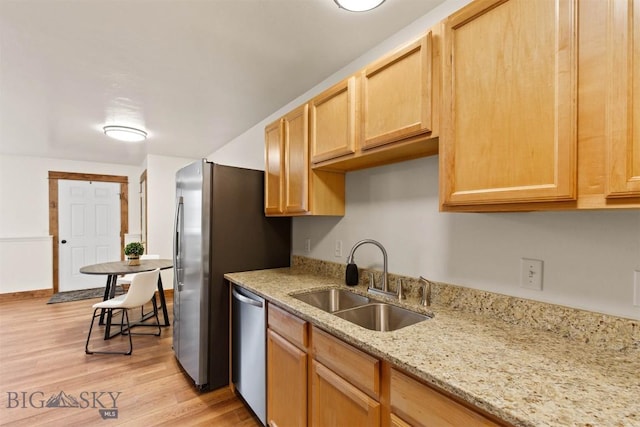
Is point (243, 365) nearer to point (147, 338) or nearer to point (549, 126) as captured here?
point (147, 338)

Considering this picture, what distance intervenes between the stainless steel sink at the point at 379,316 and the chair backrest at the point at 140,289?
7.53 ft

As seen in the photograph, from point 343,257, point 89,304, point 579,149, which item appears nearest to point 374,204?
point 343,257

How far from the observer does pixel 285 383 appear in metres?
1.61

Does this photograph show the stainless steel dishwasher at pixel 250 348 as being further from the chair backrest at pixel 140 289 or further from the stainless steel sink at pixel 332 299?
the chair backrest at pixel 140 289

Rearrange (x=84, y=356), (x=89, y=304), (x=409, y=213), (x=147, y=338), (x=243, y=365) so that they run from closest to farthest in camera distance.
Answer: (x=409, y=213), (x=243, y=365), (x=84, y=356), (x=147, y=338), (x=89, y=304)

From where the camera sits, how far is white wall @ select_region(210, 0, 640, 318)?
104 centimetres

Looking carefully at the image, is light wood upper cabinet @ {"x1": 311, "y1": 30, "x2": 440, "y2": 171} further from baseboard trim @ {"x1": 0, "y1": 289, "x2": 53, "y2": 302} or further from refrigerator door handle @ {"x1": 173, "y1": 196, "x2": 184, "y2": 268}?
baseboard trim @ {"x1": 0, "y1": 289, "x2": 53, "y2": 302}

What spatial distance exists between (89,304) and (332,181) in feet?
14.9

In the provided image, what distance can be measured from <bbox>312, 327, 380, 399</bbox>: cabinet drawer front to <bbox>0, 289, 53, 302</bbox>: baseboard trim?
5861 millimetres

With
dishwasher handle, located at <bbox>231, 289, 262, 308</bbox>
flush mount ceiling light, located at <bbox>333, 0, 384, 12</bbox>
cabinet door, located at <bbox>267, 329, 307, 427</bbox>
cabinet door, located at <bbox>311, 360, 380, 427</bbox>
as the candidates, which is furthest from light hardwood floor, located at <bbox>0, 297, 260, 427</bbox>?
flush mount ceiling light, located at <bbox>333, 0, 384, 12</bbox>

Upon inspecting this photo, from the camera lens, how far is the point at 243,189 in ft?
7.97

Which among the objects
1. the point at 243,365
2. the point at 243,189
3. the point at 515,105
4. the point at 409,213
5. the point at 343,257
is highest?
the point at 515,105

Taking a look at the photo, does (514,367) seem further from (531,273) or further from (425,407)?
(531,273)

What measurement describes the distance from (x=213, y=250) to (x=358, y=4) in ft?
5.86
